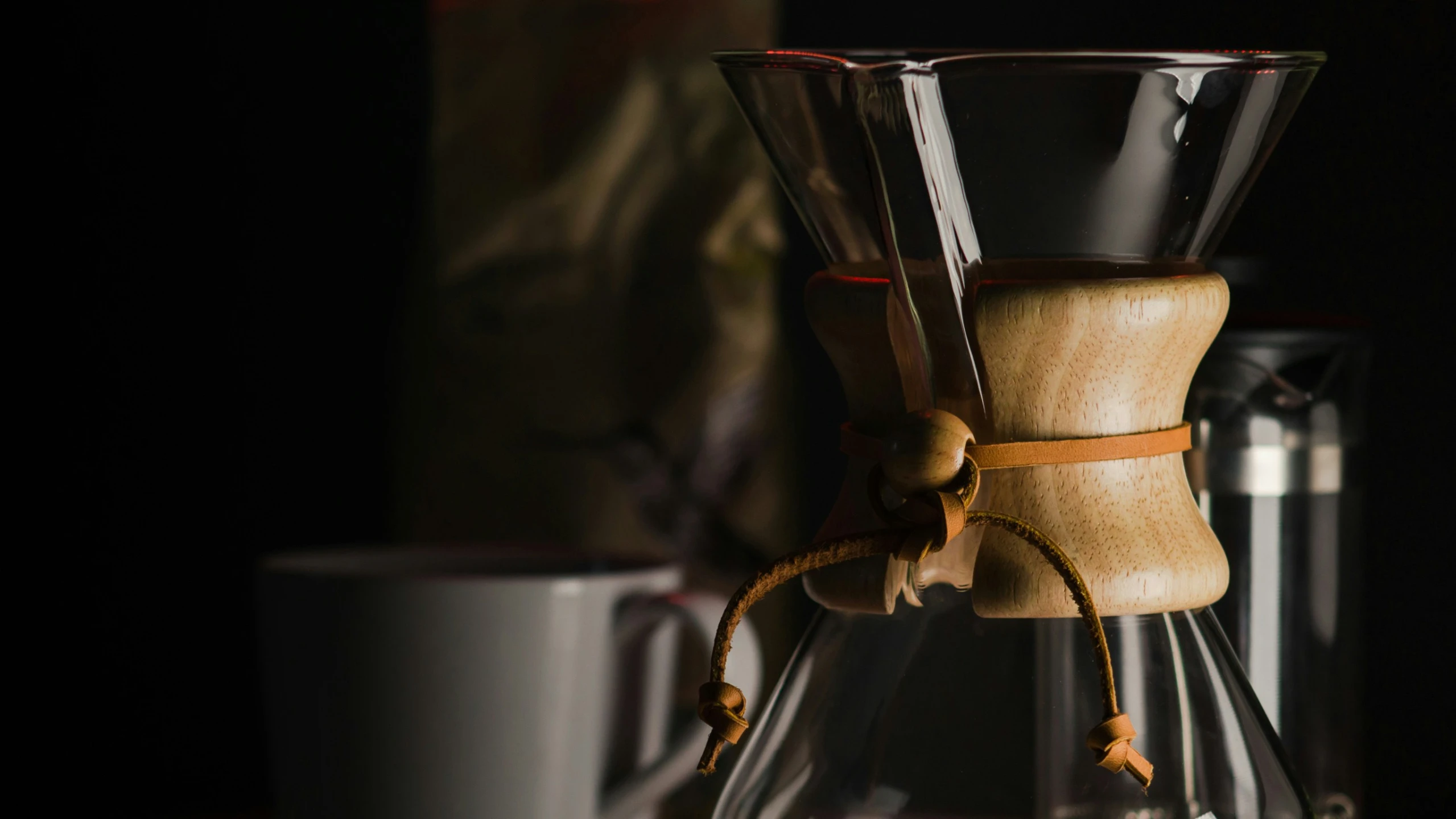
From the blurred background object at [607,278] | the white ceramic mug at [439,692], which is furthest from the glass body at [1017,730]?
the blurred background object at [607,278]

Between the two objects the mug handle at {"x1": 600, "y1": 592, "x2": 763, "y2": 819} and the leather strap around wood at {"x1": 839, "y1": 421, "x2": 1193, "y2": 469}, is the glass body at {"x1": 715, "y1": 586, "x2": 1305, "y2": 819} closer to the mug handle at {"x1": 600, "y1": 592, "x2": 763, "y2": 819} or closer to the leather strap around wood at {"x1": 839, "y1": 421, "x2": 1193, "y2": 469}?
the leather strap around wood at {"x1": 839, "y1": 421, "x2": 1193, "y2": 469}

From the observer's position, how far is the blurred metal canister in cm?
30

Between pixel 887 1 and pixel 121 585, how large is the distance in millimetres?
398

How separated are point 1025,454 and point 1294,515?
0.46ft

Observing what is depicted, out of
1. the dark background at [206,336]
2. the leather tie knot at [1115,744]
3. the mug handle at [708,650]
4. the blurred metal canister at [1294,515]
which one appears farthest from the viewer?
the dark background at [206,336]

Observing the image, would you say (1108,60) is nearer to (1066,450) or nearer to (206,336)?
(1066,450)

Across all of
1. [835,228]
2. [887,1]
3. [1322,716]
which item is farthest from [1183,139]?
[887,1]

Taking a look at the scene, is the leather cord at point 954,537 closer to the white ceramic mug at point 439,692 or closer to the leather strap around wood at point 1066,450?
the leather strap around wood at point 1066,450

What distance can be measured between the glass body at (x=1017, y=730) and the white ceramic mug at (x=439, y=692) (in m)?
0.16

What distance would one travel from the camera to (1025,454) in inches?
7.6

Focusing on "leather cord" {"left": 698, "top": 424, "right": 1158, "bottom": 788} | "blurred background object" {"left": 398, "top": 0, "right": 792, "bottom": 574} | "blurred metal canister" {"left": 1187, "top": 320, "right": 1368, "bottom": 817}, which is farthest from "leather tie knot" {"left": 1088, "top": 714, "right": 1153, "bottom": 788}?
"blurred background object" {"left": 398, "top": 0, "right": 792, "bottom": 574}

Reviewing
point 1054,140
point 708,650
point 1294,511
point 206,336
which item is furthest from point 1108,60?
point 206,336

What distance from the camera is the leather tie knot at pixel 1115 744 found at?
0.18 meters

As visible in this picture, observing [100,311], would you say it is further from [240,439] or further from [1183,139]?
[1183,139]
